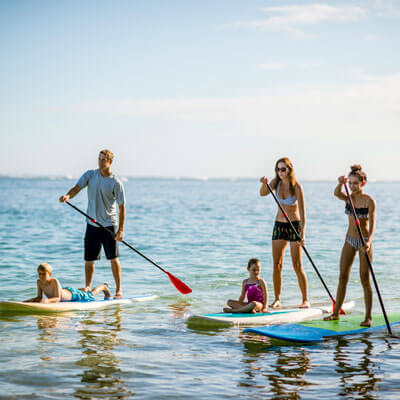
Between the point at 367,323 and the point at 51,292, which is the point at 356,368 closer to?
the point at 367,323

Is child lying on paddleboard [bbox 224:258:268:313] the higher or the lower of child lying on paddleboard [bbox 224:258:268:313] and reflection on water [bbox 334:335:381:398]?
the higher


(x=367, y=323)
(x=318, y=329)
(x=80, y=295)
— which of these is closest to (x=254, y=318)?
(x=318, y=329)

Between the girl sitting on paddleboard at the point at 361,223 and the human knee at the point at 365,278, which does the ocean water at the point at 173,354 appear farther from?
the girl sitting on paddleboard at the point at 361,223

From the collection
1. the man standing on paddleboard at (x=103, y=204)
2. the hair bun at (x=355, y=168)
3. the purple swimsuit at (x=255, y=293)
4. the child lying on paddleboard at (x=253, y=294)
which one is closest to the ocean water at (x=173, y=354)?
the child lying on paddleboard at (x=253, y=294)

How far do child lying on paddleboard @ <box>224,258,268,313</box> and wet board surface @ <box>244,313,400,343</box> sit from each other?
0.70 metres

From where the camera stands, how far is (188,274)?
12.2m

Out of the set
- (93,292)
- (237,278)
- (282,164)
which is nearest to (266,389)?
(282,164)

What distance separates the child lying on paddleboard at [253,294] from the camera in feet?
25.0

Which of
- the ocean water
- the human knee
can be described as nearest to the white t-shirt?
the ocean water

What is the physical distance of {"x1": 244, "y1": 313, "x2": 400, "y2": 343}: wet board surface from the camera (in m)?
6.53

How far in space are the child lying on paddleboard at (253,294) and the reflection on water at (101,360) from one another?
1573 millimetres

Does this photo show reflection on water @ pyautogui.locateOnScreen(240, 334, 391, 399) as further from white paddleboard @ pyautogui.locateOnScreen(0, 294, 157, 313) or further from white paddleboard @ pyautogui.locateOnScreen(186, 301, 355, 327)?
white paddleboard @ pyautogui.locateOnScreen(0, 294, 157, 313)

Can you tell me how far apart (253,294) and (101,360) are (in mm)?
2502

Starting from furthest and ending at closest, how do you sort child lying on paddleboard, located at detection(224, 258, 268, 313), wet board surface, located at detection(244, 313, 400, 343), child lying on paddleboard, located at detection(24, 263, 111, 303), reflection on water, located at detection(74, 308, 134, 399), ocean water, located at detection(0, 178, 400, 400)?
child lying on paddleboard, located at detection(24, 263, 111, 303), child lying on paddleboard, located at detection(224, 258, 268, 313), wet board surface, located at detection(244, 313, 400, 343), ocean water, located at detection(0, 178, 400, 400), reflection on water, located at detection(74, 308, 134, 399)
